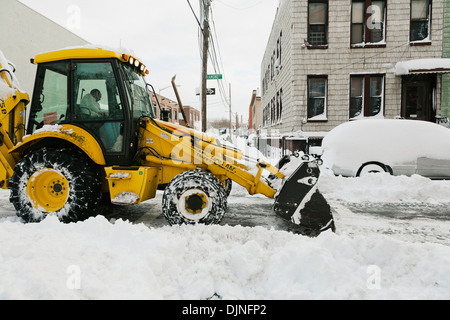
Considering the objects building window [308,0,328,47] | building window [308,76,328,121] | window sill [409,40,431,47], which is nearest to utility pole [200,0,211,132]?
building window [308,0,328,47]

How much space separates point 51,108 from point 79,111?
52cm

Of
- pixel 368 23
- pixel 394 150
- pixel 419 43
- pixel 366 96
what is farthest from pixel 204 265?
pixel 419 43

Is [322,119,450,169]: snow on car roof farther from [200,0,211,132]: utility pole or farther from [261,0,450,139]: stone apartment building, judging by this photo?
[200,0,211,132]: utility pole

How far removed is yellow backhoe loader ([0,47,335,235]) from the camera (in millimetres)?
4285

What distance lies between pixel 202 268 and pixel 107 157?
2.49 m

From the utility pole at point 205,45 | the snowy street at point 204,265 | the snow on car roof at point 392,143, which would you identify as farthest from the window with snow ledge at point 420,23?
the snowy street at point 204,265

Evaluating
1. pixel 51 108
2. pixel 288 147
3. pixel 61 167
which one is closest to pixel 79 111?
pixel 51 108

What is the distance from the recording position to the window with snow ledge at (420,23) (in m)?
13.1

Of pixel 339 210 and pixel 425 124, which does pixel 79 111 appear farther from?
pixel 425 124

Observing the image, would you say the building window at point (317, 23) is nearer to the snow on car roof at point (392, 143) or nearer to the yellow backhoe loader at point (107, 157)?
the snow on car roof at point (392, 143)

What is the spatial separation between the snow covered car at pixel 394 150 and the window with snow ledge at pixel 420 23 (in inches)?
297

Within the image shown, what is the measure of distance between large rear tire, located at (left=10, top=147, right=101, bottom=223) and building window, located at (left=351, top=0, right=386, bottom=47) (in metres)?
12.8

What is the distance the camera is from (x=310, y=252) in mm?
2959
